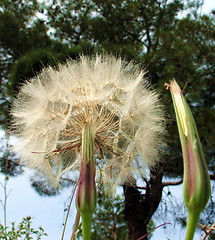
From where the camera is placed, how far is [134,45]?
6867mm

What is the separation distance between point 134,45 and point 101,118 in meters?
5.51

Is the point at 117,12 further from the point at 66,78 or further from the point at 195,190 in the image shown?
the point at 195,190

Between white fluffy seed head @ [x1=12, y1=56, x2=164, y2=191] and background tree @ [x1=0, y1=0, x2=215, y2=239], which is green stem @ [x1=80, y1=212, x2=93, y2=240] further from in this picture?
background tree @ [x1=0, y1=0, x2=215, y2=239]

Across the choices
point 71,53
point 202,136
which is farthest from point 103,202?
point 71,53

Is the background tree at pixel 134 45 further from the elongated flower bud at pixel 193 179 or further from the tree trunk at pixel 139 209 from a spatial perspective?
the elongated flower bud at pixel 193 179

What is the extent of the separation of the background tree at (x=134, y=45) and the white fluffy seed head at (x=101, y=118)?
3426 millimetres

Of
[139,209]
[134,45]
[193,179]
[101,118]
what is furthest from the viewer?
[134,45]

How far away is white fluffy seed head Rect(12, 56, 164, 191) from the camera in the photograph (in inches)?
64.4

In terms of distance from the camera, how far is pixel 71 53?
5469 mm

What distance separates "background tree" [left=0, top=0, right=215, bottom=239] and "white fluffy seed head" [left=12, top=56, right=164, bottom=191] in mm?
3426

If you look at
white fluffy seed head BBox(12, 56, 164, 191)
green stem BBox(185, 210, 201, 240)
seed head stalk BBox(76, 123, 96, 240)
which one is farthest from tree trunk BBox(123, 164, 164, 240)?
green stem BBox(185, 210, 201, 240)

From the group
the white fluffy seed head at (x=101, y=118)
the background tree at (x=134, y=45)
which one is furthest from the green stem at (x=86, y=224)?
the background tree at (x=134, y=45)

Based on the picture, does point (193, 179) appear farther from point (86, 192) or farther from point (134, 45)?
point (134, 45)

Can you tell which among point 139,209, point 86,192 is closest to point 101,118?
point 86,192
